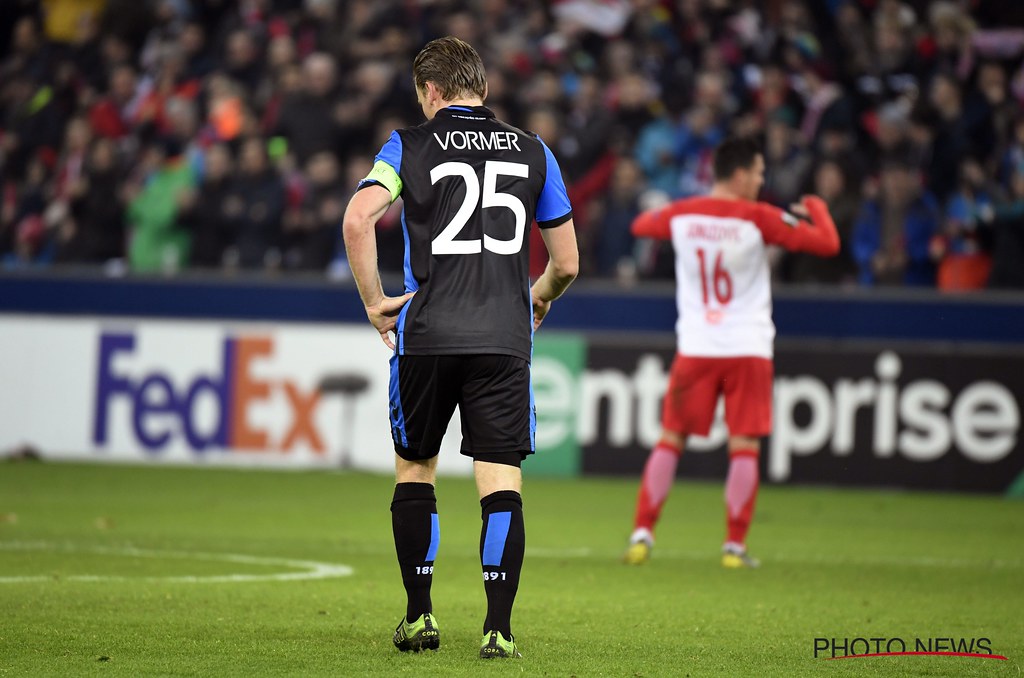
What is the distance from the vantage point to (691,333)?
926 centimetres

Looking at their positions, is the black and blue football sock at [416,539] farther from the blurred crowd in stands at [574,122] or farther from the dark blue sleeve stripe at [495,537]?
the blurred crowd in stands at [574,122]

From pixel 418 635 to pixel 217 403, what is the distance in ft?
31.7

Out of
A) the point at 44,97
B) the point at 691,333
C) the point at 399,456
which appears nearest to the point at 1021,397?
the point at 691,333

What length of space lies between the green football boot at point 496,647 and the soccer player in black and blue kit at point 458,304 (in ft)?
0.34

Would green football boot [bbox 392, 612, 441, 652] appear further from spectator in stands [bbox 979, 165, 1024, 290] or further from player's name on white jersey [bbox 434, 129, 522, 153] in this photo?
spectator in stands [bbox 979, 165, 1024, 290]

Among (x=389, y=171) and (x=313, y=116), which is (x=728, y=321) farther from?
(x=313, y=116)

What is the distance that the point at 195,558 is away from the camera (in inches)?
340

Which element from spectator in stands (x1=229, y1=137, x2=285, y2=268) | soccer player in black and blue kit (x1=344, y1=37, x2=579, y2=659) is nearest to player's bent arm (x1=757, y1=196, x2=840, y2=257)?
soccer player in black and blue kit (x1=344, y1=37, x2=579, y2=659)

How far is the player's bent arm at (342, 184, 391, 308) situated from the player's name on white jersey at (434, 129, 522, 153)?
0.91 feet

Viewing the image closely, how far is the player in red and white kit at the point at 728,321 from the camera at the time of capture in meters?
9.06

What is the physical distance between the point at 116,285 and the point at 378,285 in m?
11.8

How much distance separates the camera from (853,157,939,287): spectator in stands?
1463 centimetres

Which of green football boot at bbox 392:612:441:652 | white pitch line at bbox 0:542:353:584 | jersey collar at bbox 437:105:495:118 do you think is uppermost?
jersey collar at bbox 437:105:495:118

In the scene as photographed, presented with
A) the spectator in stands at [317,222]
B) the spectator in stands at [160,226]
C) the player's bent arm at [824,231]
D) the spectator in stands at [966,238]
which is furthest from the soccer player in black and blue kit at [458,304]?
the spectator in stands at [160,226]
